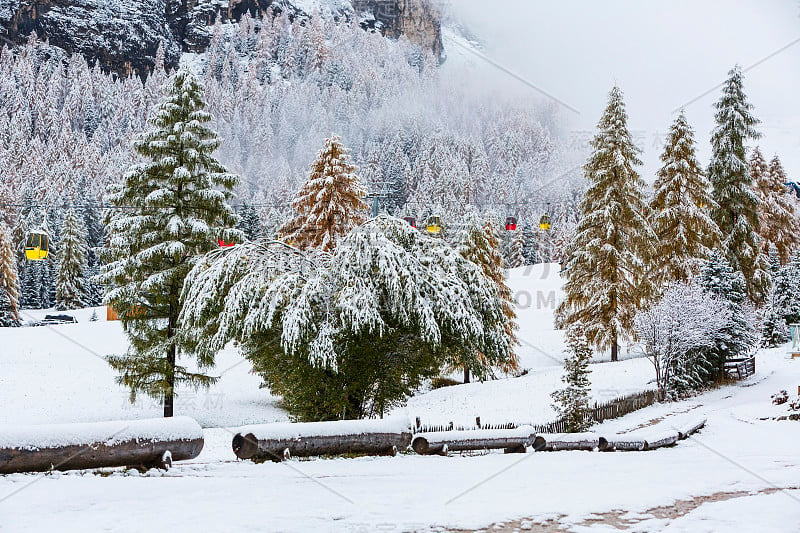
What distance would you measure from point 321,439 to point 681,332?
1786 centimetres

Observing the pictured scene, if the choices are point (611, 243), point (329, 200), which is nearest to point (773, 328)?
point (611, 243)

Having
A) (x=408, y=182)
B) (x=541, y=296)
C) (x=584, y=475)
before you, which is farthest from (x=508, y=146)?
(x=584, y=475)

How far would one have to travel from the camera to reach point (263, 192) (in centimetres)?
11988

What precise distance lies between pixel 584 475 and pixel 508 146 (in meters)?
164

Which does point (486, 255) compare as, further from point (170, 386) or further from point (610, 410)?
point (170, 386)

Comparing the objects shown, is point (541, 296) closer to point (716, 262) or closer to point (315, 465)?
point (716, 262)

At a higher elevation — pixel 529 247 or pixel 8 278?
pixel 529 247

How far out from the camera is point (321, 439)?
31.6 ft

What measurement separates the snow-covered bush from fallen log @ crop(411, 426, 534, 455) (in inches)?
522

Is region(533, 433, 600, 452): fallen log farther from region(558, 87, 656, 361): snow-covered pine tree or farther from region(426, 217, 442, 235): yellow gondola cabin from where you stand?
region(558, 87, 656, 361): snow-covered pine tree

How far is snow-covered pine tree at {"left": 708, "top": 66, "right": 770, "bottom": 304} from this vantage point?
1283 inches

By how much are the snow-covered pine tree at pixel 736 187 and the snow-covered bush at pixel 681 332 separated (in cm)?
995

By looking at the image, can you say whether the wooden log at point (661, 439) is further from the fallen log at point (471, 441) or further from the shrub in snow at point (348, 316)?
the shrub in snow at point (348, 316)

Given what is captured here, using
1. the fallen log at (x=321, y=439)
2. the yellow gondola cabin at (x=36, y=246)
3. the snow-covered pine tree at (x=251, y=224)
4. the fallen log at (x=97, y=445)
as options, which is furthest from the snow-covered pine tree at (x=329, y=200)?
the snow-covered pine tree at (x=251, y=224)
